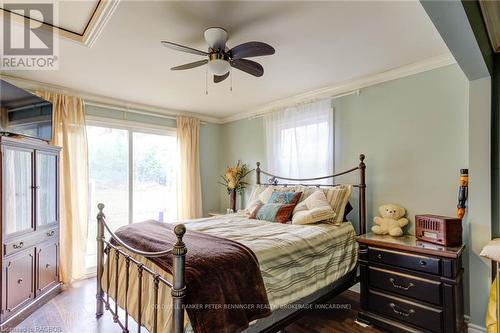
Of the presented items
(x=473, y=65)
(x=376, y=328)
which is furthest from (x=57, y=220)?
(x=473, y=65)

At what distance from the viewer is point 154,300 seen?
156cm

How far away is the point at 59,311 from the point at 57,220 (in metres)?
1.02

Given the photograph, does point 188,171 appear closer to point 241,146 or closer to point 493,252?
point 241,146

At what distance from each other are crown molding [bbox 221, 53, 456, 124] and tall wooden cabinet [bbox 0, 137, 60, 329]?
117 inches

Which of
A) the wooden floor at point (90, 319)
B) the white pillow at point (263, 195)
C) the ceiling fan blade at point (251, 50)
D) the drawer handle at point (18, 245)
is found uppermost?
the ceiling fan blade at point (251, 50)

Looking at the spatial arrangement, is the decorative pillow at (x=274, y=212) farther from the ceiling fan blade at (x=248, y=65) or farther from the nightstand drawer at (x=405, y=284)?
the ceiling fan blade at (x=248, y=65)

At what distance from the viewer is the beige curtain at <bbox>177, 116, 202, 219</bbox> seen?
14.8 feet

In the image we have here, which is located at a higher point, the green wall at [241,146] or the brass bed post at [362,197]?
the green wall at [241,146]

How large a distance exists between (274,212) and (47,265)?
2.57 meters

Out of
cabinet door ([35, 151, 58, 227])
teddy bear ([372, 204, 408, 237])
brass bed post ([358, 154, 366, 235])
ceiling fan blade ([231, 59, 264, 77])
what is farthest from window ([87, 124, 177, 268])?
teddy bear ([372, 204, 408, 237])

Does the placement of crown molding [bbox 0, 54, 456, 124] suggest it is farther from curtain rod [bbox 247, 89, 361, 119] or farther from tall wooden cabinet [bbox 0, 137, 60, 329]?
tall wooden cabinet [bbox 0, 137, 60, 329]

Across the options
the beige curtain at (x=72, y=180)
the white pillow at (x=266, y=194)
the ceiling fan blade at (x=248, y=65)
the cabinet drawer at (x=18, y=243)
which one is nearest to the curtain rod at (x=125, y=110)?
the beige curtain at (x=72, y=180)

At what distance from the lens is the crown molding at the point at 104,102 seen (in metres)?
3.13

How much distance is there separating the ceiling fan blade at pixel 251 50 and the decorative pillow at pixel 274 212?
168 cm
